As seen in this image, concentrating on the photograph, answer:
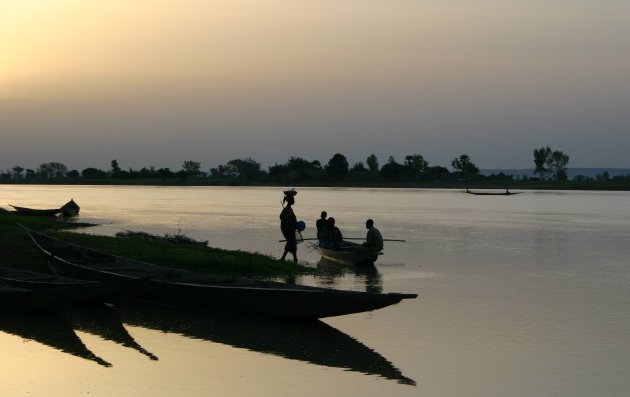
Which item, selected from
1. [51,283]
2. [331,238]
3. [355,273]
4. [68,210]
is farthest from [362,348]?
[68,210]

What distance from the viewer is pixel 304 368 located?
44.8 feet

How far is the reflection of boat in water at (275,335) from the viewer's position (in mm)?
14133

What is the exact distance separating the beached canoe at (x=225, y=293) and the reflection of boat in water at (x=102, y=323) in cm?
70

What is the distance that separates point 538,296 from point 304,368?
36.0 ft

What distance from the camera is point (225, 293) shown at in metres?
16.8

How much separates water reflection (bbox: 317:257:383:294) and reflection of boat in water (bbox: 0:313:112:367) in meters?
8.68

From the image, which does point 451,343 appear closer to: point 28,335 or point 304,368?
point 304,368

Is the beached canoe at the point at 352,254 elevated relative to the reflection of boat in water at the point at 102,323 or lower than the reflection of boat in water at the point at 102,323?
elevated

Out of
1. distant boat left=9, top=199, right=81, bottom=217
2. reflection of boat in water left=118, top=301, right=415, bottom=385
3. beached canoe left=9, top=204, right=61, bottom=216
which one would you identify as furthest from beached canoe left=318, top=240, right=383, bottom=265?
distant boat left=9, top=199, right=81, bottom=217

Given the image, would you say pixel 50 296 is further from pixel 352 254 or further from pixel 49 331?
pixel 352 254

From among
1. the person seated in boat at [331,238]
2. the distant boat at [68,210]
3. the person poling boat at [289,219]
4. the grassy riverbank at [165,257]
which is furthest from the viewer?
the distant boat at [68,210]

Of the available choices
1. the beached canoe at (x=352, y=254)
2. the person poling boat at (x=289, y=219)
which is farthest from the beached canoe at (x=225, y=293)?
the beached canoe at (x=352, y=254)

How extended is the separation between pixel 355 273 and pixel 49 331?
40.7 ft

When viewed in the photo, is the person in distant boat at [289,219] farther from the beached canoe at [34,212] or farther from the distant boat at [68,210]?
the distant boat at [68,210]
